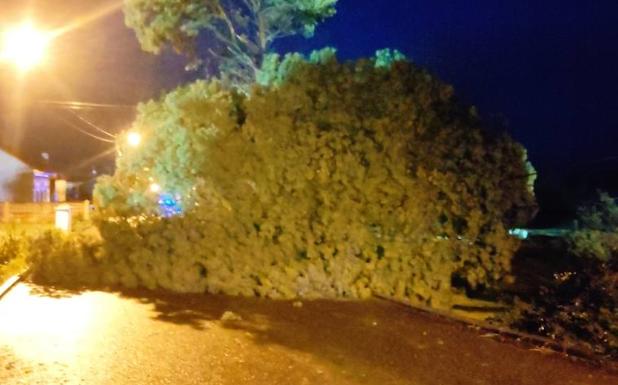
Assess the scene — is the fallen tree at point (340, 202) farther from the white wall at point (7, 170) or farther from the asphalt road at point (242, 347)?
the white wall at point (7, 170)

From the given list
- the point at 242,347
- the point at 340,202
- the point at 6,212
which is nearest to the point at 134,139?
the point at 340,202

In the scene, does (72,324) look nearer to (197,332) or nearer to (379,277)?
(197,332)

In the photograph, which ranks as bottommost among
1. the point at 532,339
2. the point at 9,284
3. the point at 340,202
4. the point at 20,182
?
the point at 532,339

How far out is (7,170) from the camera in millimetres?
44000

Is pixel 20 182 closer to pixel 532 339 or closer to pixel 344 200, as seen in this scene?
pixel 344 200

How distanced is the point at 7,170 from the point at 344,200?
34854 mm

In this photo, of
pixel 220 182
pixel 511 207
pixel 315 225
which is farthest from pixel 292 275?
pixel 511 207

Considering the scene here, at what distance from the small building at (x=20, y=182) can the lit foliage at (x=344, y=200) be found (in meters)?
32.0

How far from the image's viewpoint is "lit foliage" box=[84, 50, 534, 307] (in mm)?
14094

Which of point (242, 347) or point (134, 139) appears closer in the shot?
point (242, 347)

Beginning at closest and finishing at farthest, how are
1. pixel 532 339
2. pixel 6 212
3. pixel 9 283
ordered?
pixel 532 339, pixel 9 283, pixel 6 212

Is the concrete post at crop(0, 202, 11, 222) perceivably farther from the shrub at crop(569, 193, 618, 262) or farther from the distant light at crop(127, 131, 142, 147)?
the shrub at crop(569, 193, 618, 262)

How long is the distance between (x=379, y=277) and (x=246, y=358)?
18.6ft

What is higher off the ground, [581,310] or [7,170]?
[7,170]
